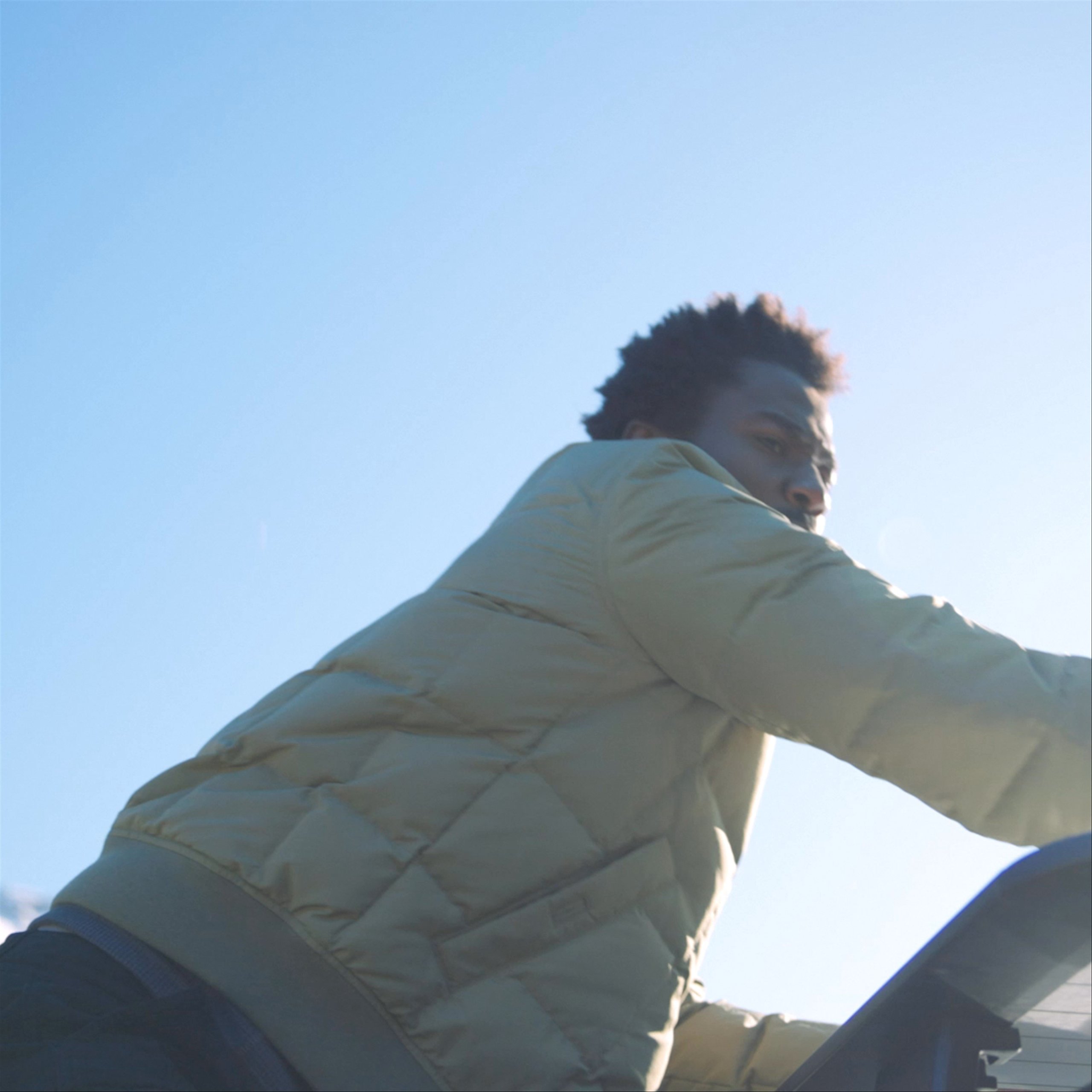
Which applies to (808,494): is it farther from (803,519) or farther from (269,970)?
(269,970)

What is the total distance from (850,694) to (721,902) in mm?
424

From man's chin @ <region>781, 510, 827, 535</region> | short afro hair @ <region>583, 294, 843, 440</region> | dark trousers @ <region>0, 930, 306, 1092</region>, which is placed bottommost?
dark trousers @ <region>0, 930, 306, 1092</region>

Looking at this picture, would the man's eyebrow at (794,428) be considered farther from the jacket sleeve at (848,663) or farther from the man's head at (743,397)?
the jacket sleeve at (848,663)

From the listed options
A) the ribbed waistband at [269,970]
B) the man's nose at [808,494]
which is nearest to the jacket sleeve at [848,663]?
the ribbed waistband at [269,970]

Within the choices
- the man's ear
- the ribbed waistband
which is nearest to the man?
the ribbed waistband

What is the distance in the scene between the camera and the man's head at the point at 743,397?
2596 millimetres

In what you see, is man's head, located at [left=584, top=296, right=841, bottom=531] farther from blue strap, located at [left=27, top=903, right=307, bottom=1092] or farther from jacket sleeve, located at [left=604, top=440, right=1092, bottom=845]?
blue strap, located at [left=27, top=903, right=307, bottom=1092]

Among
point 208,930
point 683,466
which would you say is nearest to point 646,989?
point 208,930

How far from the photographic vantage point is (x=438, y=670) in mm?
1600

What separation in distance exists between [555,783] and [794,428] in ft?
4.40

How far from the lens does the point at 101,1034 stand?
1.27m

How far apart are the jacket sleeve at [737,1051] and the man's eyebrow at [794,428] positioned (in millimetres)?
1173

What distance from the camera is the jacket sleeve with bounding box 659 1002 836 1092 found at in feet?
6.38

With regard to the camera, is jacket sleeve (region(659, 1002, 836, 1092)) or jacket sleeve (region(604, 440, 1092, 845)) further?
jacket sleeve (region(659, 1002, 836, 1092))
